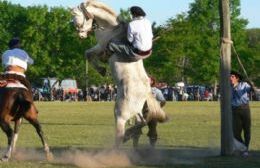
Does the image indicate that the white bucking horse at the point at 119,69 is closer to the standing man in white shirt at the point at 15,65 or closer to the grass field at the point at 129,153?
the grass field at the point at 129,153

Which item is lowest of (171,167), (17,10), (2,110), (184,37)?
(171,167)

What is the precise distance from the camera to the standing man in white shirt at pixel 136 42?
11.9m

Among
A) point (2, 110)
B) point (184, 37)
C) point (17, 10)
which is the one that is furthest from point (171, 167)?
point (17, 10)

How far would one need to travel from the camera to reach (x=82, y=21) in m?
12.4

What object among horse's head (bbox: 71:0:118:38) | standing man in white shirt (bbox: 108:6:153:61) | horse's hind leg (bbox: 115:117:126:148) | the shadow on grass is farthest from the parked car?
standing man in white shirt (bbox: 108:6:153:61)

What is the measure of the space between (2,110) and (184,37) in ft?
206

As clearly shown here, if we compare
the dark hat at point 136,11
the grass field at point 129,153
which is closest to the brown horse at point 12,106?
the grass field at point 129,153

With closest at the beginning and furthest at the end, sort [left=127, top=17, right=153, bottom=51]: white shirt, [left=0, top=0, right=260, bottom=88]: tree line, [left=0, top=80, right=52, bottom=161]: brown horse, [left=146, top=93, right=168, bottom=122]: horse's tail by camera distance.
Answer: [left=127, top=17, right=153, bottom=51]: white shirt → [left=146, top=93, right=168, bottom=122]: horse's tail → [left=0, top=80, right=52, bottom=161]: brown horse → [left=0, top=0, right=260, bottom=88]: tree line

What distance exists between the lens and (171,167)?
12.1 metres

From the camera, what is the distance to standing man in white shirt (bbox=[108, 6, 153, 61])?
39.0 ft

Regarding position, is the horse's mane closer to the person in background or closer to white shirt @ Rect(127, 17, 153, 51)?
white shirt @ Rect(127, 17, 153, 51)

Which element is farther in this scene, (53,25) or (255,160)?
(53,25)

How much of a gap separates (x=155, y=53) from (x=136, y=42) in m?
62.6

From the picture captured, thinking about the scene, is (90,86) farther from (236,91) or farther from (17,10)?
(236,91)
